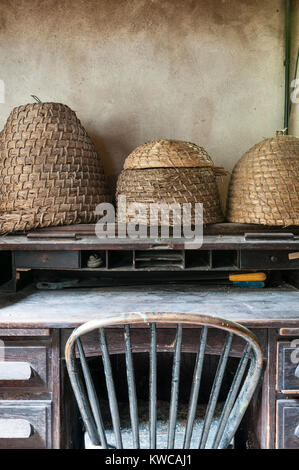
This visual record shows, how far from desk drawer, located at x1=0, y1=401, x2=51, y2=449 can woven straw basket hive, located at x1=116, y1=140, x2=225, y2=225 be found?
0.83 meters

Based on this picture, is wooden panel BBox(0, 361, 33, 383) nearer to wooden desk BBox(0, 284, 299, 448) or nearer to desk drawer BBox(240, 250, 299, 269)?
wooden desk BBox(0, 284, 299, 448)

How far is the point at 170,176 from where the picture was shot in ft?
5.34

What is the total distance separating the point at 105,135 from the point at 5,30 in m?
0.76

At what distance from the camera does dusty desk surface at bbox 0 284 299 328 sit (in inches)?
51.9

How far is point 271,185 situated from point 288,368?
2.47 feet

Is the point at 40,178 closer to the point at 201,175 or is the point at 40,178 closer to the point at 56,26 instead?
the point at 201,175

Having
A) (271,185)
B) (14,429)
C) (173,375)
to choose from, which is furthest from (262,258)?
(14,429)

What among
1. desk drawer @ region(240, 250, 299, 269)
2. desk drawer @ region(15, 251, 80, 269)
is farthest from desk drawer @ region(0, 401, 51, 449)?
desk drawer @ region(240, 250, 299, 269)

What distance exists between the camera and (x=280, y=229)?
1691 millimetres

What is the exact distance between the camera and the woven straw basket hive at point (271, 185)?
164 cm

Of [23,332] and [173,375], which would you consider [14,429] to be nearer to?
[23,332]

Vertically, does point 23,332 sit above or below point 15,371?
above

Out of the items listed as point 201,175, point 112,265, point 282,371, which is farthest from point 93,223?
point 282,371

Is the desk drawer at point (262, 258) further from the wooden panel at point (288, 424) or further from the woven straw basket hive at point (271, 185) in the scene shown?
the wooden panel at point (288, 424)
